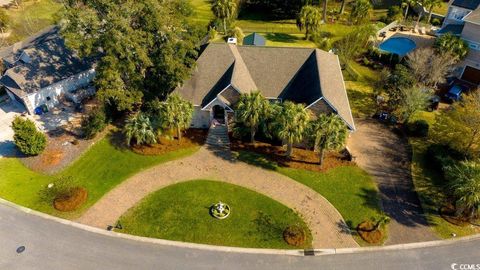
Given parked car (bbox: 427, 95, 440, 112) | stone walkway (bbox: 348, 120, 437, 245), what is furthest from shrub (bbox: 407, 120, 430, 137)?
parked car (bbox: 427, 95, 440, 112)

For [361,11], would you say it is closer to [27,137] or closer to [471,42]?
[471,42]

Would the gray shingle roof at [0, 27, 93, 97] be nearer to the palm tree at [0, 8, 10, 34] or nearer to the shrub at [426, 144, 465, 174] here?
the palm tree at [0, 8, 10, 34]

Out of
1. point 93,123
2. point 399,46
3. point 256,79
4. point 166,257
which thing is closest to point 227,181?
point 166,257

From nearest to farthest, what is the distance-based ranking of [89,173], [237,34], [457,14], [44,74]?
1. [89,173]
2. [44,74]
3. [457,14]
4. [237,34]

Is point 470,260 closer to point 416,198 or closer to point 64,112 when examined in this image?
point 416,198

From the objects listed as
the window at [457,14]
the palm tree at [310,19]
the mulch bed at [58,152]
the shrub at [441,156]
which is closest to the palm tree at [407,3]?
the window at [457,14]

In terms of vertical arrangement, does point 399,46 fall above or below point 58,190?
above

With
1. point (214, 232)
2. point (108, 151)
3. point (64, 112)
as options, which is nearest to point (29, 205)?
point (108, 151)
